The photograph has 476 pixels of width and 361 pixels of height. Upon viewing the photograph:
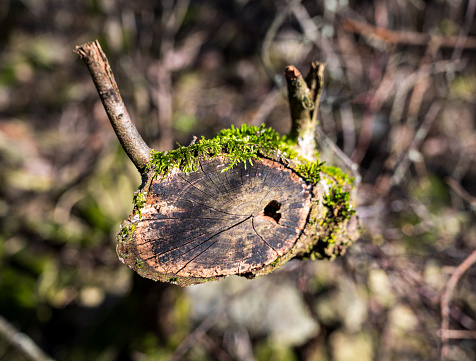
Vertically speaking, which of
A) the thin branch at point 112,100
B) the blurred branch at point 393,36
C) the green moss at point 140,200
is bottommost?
the blurred branch at point 393,36

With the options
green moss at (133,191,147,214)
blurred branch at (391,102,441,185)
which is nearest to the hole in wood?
green moss at (133,191,147,214)

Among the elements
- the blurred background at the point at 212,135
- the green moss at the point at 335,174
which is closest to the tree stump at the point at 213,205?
the green moss at the point at 335,174

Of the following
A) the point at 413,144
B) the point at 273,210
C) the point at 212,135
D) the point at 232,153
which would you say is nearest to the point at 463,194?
the point at 413,144

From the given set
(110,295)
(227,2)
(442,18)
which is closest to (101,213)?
(110,295)

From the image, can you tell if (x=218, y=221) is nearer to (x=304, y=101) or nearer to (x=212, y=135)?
(x=304, y=101)

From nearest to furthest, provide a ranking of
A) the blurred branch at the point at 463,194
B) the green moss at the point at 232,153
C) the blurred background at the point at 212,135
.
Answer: the green moss at the point at 232,153 < the blurred branch at the point at 463,194 < the blurred background at the point at 212,135

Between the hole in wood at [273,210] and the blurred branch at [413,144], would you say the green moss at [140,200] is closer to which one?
the hole in wood at [273,210]

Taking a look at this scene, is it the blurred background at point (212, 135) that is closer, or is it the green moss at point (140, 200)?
the green moss at point (140, 200)
